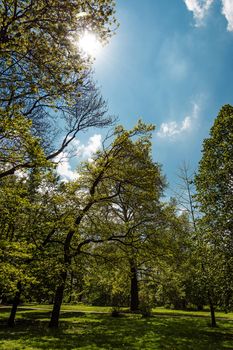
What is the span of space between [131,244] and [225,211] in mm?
6347

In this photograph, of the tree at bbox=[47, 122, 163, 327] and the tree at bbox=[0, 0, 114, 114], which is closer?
the tree at bbox=[0, 0, 114, 114]

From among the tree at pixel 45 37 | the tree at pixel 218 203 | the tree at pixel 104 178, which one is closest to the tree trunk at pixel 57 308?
the tree at pixel 104 178

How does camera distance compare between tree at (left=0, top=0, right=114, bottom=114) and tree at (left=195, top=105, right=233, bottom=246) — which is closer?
tree at (left=0, top=0, right=114, bottom=114)

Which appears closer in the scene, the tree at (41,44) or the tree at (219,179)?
the tree at (41,44)

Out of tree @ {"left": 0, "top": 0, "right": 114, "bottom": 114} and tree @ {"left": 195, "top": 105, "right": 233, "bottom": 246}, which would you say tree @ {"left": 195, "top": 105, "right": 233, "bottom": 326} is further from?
tree @ {"left": 0, "top": 0, "right": 114, "bottom": 114}

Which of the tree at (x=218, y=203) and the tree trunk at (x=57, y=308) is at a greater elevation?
the tree at (x=218, y=203)

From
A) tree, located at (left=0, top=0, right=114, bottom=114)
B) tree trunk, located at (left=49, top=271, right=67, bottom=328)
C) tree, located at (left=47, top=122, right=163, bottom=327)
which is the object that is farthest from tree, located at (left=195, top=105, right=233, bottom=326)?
tree, located at (left=0, top=0, right=114, bottom=114)

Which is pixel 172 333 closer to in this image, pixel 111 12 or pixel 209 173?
Result: pixel 209 173

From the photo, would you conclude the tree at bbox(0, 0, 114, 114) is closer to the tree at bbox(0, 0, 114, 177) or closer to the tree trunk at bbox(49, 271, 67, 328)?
the tree at bbox(0, 0, 114, 177)

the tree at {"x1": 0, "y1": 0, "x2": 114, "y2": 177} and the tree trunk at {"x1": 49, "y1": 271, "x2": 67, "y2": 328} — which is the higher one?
the tree at {"x1": 0, "y1": 0, "x2": 114, "y2": 177}

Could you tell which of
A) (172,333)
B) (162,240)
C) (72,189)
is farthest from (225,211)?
(72,189)

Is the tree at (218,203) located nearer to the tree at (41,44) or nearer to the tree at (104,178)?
the tree at (104,178)

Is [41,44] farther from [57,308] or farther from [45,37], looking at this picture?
[57,308]

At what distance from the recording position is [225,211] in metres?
16.4
